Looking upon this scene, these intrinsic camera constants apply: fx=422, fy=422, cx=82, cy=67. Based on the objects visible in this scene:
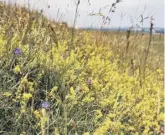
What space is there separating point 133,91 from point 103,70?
1.46ft

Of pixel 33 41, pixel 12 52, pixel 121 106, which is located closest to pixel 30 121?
pixel 12 52

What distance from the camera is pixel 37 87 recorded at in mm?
3273

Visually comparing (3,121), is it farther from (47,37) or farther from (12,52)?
(47,37)

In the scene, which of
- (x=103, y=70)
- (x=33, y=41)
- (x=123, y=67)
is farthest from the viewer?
(x=123, y=67)

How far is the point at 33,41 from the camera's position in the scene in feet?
12.3

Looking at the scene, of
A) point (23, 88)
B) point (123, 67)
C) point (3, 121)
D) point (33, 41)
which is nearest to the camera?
point (3, 121)

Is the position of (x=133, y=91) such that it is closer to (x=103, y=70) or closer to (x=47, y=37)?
(x=103, y=70)

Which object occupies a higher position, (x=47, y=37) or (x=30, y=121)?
(x=47, y=37)

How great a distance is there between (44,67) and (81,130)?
2.22 feet

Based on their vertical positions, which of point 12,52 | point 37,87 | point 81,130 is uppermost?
point 12,52

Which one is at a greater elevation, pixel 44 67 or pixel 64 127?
pixel 44 67

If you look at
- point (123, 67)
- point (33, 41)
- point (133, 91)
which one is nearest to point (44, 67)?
point (33, 41)

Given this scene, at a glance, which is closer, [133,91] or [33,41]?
[33,41]

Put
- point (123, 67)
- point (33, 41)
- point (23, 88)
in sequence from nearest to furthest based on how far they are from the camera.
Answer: point (23, 88), point (33, 41), point (123, 67)
